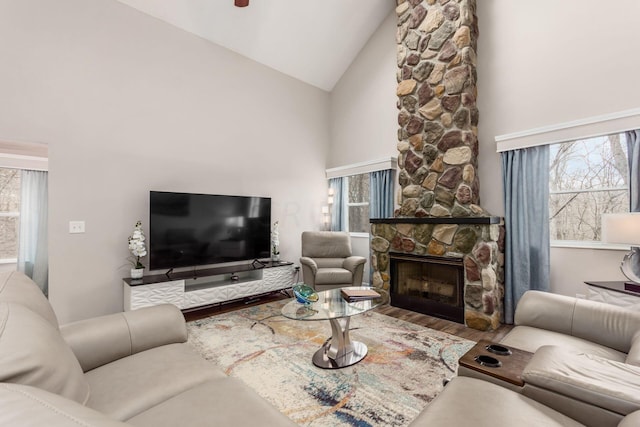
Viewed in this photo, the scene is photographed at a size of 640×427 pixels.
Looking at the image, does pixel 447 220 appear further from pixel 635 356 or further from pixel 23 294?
pixel 23 294

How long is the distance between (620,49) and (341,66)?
11.9ft

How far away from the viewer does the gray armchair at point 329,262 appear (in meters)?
4.05

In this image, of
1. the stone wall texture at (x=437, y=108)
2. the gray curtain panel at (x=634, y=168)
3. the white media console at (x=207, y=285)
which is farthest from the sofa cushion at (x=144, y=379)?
the gray curtain panel at (x=634, y=168)

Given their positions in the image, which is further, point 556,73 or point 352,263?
point 352,263

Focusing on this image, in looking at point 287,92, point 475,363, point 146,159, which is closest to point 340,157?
point 287,92

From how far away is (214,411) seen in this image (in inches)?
43.7

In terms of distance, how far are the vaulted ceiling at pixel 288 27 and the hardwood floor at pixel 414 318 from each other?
364 centimetres

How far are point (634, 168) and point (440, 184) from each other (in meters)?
1.68

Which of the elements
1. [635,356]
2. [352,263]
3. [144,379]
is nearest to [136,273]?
[144,379]

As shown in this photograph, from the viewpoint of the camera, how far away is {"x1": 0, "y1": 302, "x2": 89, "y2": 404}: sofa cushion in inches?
29.4

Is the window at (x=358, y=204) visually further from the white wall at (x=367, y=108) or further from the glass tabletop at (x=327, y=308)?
the glass tabletop at (x=327, y=308)

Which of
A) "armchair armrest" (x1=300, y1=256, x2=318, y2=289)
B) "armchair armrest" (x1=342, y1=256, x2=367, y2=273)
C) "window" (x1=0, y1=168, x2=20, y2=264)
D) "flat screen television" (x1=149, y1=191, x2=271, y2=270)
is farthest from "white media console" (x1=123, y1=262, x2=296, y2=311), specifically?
"window" (x1=0, y1=168, x2=20, y2=264)

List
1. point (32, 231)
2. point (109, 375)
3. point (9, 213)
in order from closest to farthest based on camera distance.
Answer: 1. point (109, 375)
2. point (9, 213)
3. point (32, 231)

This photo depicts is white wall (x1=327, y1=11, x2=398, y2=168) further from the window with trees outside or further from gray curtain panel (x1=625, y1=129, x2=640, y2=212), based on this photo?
gray curtain panel (x1=625, y1=129, x2=640, y2=212)
